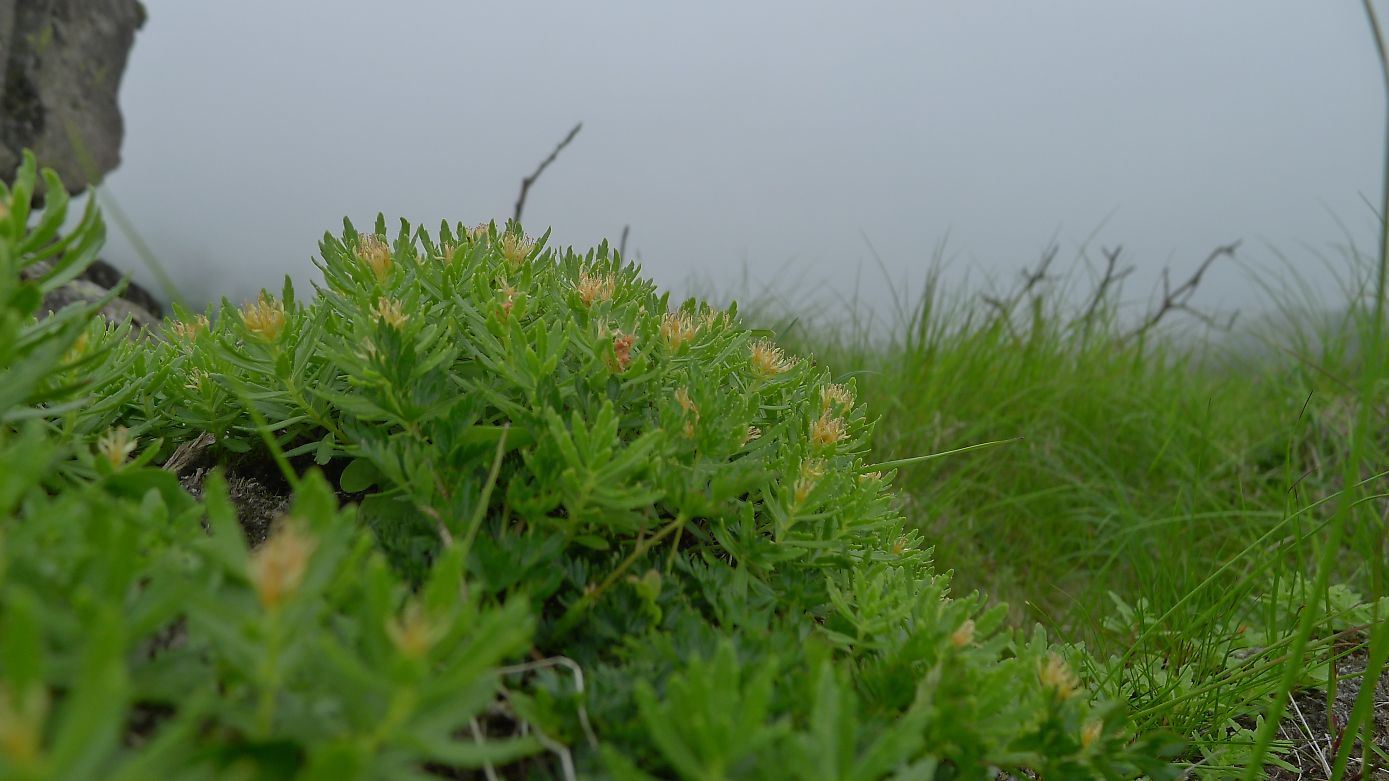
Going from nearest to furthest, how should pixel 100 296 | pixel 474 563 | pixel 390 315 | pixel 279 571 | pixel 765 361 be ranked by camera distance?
pixel 279 571 < pixel 474 563 < pixel 390 315 < pixel 765 361 < pixel 100 296

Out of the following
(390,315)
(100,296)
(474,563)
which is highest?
(390,315)

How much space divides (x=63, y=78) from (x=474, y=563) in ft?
21.5

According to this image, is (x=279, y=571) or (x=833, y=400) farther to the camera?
(x=833, y=400)

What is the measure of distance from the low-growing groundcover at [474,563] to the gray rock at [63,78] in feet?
15.6

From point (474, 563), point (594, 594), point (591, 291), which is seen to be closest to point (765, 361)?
point (591, 291)

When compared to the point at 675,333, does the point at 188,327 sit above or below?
below

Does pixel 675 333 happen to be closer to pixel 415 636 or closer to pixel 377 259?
pixel 377 259

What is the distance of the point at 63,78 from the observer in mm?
5898

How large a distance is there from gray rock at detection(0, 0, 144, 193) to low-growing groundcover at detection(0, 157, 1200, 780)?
476 cm

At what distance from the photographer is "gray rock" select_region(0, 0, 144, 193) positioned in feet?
18.0

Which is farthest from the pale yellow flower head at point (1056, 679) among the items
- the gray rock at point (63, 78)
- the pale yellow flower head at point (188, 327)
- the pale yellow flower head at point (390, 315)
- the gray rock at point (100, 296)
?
the gray rock at point (63, 78)

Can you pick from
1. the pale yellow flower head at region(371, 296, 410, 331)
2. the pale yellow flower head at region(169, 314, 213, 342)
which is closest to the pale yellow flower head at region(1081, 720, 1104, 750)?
the pale yellow flower head at region(371, 296, 410, 331)

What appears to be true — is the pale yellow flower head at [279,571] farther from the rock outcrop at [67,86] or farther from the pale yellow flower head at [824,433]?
the rock outcrop at [67,86]

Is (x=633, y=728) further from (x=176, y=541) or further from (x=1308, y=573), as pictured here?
(x=1308, y=573)
